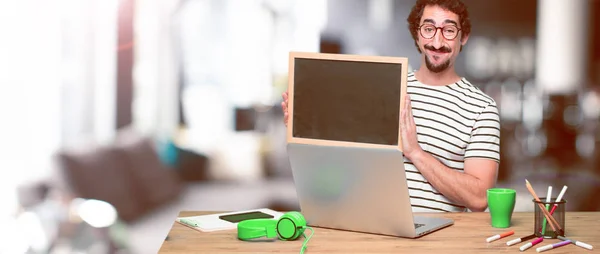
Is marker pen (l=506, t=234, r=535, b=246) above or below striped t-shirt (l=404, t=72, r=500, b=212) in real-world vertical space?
below

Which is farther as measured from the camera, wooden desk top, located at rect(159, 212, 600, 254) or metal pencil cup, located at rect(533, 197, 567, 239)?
metal pencil cup, located at rect(533, 197, 567, 239)

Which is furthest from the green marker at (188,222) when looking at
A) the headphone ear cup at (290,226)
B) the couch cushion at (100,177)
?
the couch cushion at (100,177)

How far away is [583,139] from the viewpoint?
4.43 metres

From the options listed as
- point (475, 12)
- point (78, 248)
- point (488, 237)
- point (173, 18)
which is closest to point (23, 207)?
point (78, 248)

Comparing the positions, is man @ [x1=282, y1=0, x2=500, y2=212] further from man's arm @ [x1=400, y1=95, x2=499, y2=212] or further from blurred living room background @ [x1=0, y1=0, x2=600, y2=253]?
blurred living room background @ [x1=0, y1=0, x2=600, y2=253]

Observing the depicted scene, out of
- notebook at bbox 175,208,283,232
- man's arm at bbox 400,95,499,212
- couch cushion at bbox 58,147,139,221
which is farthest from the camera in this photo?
couch cushion at bbox 58,147,139,221

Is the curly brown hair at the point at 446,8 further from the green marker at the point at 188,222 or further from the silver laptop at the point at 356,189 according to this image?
the green marker at the point at 188,222

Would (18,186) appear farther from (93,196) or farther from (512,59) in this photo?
(512,59)

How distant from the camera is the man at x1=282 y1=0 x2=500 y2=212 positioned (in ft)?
7.84

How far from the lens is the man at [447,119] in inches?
94.1

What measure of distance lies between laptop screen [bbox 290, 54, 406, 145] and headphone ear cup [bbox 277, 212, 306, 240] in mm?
192

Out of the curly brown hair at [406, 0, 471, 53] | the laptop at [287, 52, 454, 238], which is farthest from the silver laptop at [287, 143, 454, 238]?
the curly brown hair at [406, 0, 471, 53]

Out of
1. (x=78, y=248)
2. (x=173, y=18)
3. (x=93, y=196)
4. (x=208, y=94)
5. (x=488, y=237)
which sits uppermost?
(x=173, y=18)

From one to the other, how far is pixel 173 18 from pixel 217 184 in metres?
0.98
